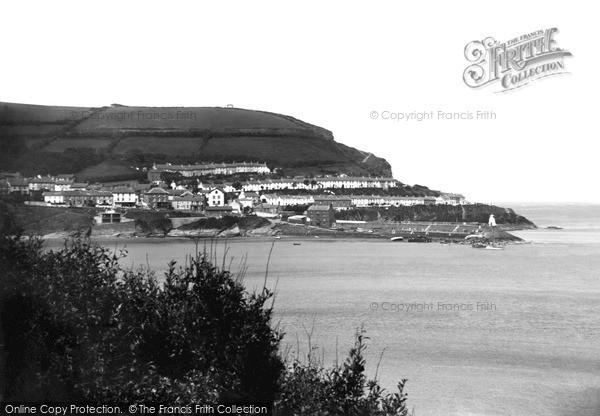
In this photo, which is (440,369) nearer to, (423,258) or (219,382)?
(219,382)

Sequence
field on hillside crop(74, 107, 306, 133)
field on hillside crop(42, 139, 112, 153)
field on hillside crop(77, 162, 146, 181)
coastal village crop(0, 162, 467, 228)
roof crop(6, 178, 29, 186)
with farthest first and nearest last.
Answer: field on hillside crop(74, 107, 306, 133)
field on hillside crop(77, 162, 146, 181)
coastal village crop(0, 162, 467, 228)
field on hillside crop(42, 139, 112, 153)
roof crop(6, 178, 29, 186)

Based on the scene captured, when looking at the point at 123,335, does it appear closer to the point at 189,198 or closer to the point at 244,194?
the point at 189,198

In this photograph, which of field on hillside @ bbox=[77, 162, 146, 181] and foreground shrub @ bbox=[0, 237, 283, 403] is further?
field on hillside @ bbox=[77, 162, 146, 181]

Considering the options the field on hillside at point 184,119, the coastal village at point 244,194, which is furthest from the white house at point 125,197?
the field on hillside at point 184,119

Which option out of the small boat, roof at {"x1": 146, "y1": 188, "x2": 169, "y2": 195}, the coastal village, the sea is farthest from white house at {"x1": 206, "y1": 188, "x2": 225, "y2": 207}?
the sea

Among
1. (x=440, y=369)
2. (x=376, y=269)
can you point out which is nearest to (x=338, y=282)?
(x=376, y=269)

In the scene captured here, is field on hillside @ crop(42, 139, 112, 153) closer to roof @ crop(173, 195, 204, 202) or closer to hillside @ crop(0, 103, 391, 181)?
hillside @ crop(0, 103, 391, 181)
